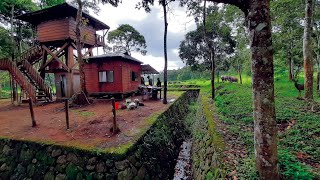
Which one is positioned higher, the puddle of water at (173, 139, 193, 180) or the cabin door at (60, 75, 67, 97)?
the cabin door at (60, 75, 67, 97)

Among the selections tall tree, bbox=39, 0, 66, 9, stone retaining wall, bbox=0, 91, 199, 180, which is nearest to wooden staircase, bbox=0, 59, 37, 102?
tall tree, bbox=39, 0, 66, 9

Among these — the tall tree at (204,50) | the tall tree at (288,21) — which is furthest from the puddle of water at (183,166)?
the tall tree at (204,50)

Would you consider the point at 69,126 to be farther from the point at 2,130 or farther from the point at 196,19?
the point at 196,19

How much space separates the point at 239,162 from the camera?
3984 millimetres

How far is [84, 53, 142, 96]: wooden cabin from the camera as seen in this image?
18859mm

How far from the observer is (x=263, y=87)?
304 centimetres

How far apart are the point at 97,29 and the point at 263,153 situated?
2292 cm

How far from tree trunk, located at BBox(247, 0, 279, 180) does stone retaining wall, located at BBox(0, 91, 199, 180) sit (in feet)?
13.5

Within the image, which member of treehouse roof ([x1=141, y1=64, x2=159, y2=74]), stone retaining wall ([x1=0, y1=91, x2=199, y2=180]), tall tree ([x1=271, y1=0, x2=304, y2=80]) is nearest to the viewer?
stone retaining wall ([x1=0, y1=91, x2=199, y2=180])

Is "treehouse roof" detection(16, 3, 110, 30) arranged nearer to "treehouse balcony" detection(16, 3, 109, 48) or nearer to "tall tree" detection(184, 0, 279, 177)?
"treehouse balcony" detection(16, 3, 109, 48)

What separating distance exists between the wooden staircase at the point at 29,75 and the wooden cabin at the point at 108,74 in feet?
14.3

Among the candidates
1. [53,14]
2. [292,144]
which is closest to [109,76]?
[53,14]

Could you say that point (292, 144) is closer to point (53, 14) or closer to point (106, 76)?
point (106, 76)

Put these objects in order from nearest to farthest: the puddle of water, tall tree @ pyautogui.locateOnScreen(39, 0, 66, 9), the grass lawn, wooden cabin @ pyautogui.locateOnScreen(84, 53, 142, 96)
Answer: the grass lawn, the puddle of water, wooden cabin @ pyautogui.locateOnScreen(84, 53, 142, 96), tall tree @ pyautogui.locateOnScreen(39, 0, 66, 9)
